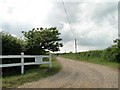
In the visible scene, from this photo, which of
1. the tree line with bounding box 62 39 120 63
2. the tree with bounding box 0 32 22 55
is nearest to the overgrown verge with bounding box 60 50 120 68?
the tree line with bounding box 62 39 120 63

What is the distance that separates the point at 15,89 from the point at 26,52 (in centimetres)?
908

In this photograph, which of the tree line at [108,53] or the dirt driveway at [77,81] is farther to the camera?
the tree line at [108,53]

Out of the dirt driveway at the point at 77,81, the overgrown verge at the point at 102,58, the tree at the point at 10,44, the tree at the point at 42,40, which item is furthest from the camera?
the overgrown verge at the point at 102,58

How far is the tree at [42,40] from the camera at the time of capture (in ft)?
63.1

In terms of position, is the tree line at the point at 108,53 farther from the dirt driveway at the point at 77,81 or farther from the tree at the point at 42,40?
the dirt driveway at the point at 77,81

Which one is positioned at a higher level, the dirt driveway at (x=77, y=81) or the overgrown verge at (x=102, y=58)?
the overgrown verge at (x=102, y=58)

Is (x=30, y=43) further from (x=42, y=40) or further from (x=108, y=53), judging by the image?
(x=108, y=53)

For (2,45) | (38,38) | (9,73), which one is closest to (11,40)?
(2,45)

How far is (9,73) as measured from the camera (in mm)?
16344

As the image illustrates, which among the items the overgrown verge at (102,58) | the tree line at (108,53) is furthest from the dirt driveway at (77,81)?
the overgrown verge at (102,58)

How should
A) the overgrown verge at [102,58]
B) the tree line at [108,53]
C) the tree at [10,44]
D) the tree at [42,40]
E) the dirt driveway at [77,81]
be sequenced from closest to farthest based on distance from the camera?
1. the dirt driveway at [77,81]
2. the tree at [10,44]
3. the tree at [42,40]
4. the tree line at [108,53]
5. the overgrown verge at [102,58]

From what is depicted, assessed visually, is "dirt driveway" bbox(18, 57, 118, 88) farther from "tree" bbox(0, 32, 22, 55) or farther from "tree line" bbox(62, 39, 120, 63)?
"tree line" bbox(62, 39, 120, 63)

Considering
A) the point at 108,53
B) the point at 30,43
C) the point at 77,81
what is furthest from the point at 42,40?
the point at 108,53

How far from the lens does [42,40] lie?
19875mm
